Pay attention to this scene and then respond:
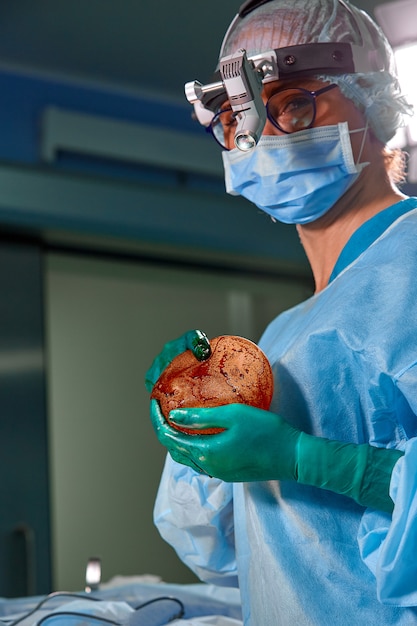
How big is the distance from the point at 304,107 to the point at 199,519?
28.8 inches

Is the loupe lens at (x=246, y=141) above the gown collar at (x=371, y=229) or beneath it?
above

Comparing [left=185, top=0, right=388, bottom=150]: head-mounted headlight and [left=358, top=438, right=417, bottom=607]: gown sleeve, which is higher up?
[left=185, top=0, right=388, bottom=150]: head-mounted headlight

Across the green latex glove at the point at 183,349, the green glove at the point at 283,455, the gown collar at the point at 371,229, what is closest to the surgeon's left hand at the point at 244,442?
the green glove at the point at 283,455

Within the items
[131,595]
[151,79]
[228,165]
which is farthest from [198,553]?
[151,79]

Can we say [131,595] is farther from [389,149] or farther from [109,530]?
[109,530]

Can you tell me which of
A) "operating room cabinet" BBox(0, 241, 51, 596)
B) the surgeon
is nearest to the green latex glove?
the surgeon

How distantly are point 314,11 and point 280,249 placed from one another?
2.44 metres

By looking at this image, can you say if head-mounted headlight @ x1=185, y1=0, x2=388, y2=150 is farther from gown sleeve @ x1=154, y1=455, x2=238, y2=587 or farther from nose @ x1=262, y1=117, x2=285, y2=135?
gown sleeve @ x1=154, y1=455, x2=238, y2=587

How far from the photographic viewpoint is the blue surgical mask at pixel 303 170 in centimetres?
136

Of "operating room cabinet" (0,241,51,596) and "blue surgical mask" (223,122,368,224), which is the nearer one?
"blue surgical mask" (223,122,368,224)

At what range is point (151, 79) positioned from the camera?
3758mm

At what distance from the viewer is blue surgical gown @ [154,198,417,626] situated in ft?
3.55

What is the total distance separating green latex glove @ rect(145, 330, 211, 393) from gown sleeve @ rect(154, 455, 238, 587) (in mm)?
209

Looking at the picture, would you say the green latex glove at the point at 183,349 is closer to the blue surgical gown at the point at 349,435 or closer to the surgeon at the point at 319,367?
the surgeon at the point at 319,367
